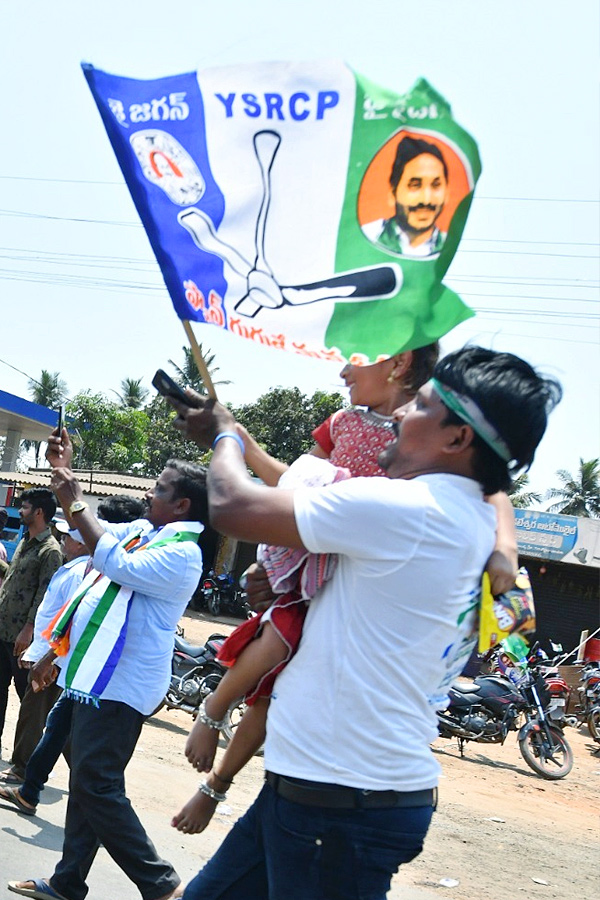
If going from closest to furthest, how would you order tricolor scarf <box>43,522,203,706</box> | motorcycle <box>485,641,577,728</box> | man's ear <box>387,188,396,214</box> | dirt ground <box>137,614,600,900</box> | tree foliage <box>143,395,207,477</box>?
man's ear <box>387,188,396,214</box>
tricolor scarf <box>43,522,203,706</box>
dirt ground <box>137,614,600,900</box>
motorcycle <box>485,641,577,728</box>
tree foliage <box>143,395,207,477</box>

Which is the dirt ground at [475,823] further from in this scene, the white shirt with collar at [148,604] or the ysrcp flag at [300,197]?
the ysrcp flag at [300,197]

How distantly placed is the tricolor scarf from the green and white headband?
8.11 feet

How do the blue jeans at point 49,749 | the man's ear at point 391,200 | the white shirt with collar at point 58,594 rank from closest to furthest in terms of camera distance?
the man's ear at point 391,200 → the blue jeans at point 49,749 → the white shirt with collar at point 58,594

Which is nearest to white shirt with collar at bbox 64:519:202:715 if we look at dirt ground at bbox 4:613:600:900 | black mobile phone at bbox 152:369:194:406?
dirt ground at bbox 4:613:600:900

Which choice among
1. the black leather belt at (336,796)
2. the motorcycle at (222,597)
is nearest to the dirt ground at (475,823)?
the black leather belt at (336,796)

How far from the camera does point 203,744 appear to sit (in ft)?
9.11

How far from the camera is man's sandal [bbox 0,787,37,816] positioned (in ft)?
19.9

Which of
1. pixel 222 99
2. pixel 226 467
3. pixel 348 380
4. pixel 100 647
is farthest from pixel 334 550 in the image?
pixel 100 647

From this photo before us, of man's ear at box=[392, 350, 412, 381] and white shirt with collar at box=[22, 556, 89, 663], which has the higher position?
man's ear at box=[392, 350, 412, 381]

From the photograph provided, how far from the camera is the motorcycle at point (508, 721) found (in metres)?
11.7

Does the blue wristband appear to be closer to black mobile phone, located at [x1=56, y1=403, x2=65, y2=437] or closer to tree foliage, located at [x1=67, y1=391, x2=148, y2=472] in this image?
black mobile phone, located at [x1=56, y1=403, x2=65, y2=437]

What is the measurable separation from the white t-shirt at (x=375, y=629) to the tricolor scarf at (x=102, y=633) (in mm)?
2290

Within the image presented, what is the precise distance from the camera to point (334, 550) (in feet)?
7.28

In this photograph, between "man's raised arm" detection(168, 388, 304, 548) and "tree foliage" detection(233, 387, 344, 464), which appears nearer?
"man's raised arm" detection(168, 388, 304, 548)
